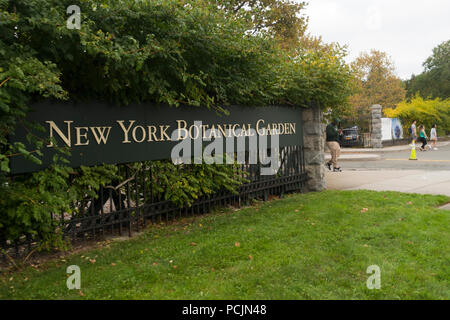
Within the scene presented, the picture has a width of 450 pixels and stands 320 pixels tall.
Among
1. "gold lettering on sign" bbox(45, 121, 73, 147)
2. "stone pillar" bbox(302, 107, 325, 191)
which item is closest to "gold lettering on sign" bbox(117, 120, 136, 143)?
"gold lettering on sign" bbox(45, 121, 73, 147)

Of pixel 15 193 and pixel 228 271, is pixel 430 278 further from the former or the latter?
pixel 15 193

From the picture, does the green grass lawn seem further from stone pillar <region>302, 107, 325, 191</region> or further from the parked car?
the parked car

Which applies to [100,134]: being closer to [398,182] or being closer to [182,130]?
[182,130]

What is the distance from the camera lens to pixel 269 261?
3.76 meters

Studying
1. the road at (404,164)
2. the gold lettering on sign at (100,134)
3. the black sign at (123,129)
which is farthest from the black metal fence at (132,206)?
the road at (404,164)

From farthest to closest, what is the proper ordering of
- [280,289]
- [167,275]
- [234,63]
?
[234,63] → [167,275] → [280,289]

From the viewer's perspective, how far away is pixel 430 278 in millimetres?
3338

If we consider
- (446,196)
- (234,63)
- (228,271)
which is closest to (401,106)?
(446,196)

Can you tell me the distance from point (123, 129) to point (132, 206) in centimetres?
140

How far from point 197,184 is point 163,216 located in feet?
2.43

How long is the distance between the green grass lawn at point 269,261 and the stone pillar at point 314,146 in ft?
7.81

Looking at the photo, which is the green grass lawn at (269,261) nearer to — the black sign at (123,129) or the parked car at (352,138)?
the black sign at (123,129)

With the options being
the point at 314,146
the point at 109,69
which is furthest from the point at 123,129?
→ the point at 314,146

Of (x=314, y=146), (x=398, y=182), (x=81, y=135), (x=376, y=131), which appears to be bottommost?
(x=398, y=182)
